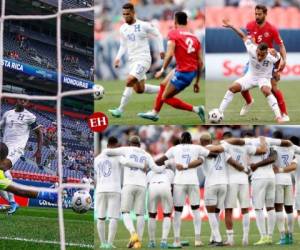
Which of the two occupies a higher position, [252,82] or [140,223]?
[252,82]

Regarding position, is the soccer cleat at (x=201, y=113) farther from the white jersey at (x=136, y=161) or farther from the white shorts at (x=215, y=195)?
the white shorts at (x=215, y=195)

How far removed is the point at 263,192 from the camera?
1243cm

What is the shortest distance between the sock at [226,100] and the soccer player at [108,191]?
135cm

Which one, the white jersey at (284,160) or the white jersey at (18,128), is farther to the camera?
the white jersey at (284,160)

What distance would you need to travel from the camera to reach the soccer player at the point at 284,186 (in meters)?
12.4

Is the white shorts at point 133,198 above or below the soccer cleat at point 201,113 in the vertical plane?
below

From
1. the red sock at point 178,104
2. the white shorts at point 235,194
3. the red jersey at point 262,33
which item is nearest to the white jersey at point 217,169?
the white shorts at point 235,194

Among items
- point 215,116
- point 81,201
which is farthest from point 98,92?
point 215,116

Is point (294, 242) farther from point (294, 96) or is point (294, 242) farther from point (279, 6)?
point (279, 6)

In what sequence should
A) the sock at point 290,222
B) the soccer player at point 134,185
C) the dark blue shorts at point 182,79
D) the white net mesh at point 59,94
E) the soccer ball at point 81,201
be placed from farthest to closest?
the sock at point 290,222 < the soccer player at point 134,185 < the dark blue shorts at point 182,79 < the soccer ball at point 81,201 < the white net mesh at point 59,94

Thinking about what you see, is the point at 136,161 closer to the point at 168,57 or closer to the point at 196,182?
the point at 196,182

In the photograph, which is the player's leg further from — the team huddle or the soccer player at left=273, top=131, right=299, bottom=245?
the soccer player at left=273, top=131, right=299, bottom=245

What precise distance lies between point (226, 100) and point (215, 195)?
198 centimetres

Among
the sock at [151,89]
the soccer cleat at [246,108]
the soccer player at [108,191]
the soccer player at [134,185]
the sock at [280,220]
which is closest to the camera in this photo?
the sock at [151,89]
